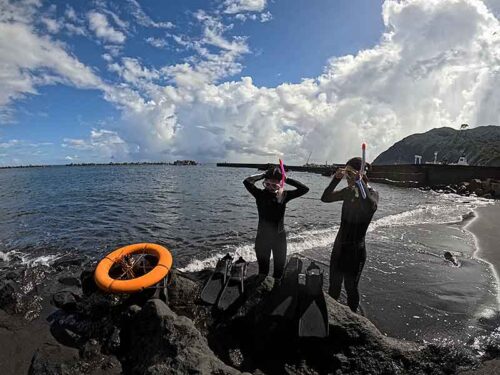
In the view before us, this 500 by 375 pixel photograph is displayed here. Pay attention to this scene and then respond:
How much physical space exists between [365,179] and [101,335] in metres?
4.62

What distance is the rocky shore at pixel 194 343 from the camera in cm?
345

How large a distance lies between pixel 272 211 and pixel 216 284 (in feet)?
5.24

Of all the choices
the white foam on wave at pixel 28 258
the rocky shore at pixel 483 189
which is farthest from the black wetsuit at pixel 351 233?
the rocky shore at pixel 483 189

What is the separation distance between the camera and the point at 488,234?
39.4 feet

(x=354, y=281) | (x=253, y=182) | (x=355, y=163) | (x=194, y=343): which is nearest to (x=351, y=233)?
(x=354, y=281)

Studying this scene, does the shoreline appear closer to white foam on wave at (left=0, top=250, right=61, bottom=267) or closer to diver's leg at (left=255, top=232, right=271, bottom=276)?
diver's leg at (left=255, top=232, right=271, bottom=276)

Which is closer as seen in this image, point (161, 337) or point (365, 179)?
point (161, 337)

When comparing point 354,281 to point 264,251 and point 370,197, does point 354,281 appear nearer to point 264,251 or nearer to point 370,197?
point 370,197

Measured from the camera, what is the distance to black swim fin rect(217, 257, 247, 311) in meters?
4.67

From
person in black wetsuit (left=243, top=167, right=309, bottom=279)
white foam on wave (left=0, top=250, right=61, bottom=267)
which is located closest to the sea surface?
white foam on wave (left=0, top=250, right=61, bottom=267)

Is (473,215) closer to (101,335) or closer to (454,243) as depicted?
(454,243)

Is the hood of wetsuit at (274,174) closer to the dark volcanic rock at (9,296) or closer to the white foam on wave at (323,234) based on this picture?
the white foam on wave at (323,234)

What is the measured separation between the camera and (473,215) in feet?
55.1

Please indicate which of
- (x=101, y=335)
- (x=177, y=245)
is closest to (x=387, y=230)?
(x=177, y=245)
